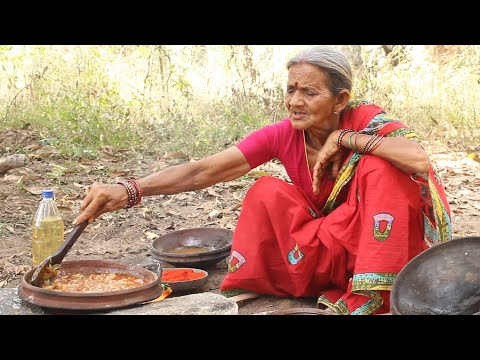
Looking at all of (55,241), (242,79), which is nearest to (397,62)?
(242,79)

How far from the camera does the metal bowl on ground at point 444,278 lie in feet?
8.49

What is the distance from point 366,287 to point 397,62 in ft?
22.2

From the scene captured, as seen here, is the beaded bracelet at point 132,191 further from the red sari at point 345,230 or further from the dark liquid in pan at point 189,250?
the dark liquid in pan at point 189,250

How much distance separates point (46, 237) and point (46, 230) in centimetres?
5

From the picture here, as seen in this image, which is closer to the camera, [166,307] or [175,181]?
[166,307]

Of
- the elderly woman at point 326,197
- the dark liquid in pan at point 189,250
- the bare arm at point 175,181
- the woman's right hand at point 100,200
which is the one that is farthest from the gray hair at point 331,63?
the dark liquid in pan at point 189,250

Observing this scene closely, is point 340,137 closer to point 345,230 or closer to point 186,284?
point 345,230

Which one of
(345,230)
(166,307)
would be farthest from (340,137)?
(166,307)

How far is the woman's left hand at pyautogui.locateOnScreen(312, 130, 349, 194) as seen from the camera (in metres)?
3.24

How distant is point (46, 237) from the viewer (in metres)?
3.69

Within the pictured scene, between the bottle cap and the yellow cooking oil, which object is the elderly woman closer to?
the bottle cap

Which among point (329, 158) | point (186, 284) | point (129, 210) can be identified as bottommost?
point (186, 284)

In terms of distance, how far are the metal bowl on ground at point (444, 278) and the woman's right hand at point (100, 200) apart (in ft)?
4.42

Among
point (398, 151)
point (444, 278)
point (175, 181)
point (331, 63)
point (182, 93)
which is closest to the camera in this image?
point (444, 278)
